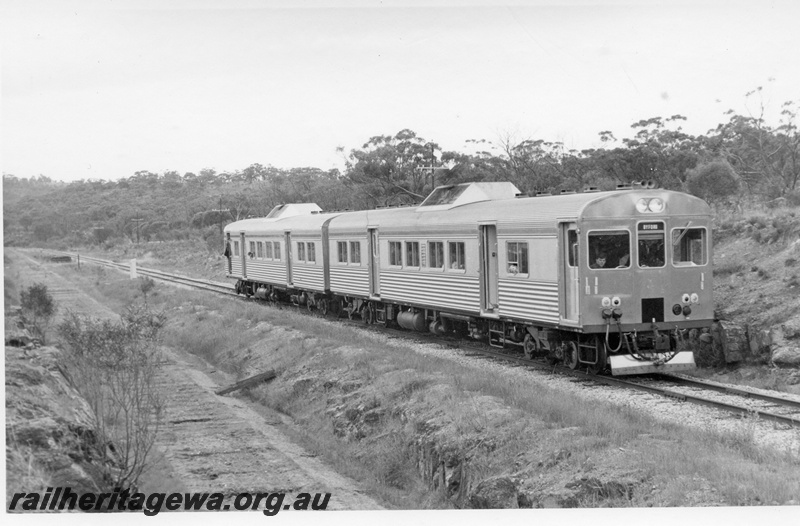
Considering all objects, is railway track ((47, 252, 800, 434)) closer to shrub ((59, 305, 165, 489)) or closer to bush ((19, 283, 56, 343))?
shrub ((59, 305, 165, 489))

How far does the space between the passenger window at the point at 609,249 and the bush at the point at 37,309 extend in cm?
844

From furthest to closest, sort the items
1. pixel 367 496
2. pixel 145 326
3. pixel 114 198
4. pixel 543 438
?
pixel 114 198
pixel 145 326
pixel 367 496
pixel 543 438

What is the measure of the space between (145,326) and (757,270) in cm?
1324

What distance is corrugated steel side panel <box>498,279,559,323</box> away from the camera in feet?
49.4

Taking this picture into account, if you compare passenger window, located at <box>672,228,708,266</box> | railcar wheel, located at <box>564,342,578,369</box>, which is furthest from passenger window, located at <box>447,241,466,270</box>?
passenger window, located at <box>672,228,708,266</box>

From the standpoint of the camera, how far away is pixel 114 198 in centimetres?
3922

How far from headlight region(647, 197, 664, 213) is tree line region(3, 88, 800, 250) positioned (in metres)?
8.67

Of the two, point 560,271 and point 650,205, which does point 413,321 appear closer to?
point 560,271

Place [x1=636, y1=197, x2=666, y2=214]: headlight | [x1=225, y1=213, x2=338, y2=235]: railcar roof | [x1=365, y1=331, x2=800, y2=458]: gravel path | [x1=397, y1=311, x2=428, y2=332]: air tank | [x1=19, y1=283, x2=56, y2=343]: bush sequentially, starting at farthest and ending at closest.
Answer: [x1=225, y1=213, x2=338, y2=235]: railcar roof → [x1=397, y1=311, x2=428, y2=332]: air tank → [x1=636, y1=197, x2=666, y2=214]: headlight → [x1=19, y1=283, x2=56, y2=343]: bush → [x1=365, y1=331, x2=800, y2=458]: gravel path

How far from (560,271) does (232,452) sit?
589 cm

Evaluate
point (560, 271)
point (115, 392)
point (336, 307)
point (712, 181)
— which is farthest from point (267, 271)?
point (115, 392)

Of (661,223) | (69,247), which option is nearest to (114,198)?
(69,247)

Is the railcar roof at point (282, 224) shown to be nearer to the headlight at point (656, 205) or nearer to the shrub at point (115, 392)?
the shrub at point (115, 392)

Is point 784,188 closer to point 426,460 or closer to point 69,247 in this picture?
point 426,460
